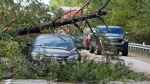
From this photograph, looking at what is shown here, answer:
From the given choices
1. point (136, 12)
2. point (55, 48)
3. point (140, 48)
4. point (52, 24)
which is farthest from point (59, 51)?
point (140, 48)

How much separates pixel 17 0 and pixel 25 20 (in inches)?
30.0

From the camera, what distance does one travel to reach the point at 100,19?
12.5 meters

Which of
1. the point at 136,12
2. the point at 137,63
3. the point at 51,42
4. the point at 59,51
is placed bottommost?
the point at 137,63

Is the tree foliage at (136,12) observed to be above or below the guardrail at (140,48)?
above

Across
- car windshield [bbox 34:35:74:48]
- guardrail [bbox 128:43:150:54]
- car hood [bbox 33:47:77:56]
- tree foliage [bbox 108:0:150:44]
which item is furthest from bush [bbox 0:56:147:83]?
guardrail [bbox 128:43:150:54]

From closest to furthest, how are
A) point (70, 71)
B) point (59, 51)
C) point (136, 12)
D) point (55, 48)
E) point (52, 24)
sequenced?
point (70, 71)
point (52, 24)
point (59, 51)
point (55, 48)
point (136, 12)

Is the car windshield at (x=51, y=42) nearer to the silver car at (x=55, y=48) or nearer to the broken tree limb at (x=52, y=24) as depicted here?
the silver car at (x=55, y=48)

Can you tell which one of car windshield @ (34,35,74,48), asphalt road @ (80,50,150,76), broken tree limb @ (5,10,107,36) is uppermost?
broken tree limb @ (5,10,107,36)

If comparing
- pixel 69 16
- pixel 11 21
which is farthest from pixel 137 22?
pixel 11 21

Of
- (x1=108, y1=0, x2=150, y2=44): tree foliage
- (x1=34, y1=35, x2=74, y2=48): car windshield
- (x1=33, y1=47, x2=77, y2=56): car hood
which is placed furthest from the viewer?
(x1=108, y1=0, x2=150, y2=44): tree foliage

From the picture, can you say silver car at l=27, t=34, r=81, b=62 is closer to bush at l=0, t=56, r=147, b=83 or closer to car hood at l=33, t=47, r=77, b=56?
car hood at l=33, t=47, r=77, b=56

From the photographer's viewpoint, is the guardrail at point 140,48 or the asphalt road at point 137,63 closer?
the asphalt road at point 137,63

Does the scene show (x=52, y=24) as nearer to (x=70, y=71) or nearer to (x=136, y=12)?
(x=70, y=71)

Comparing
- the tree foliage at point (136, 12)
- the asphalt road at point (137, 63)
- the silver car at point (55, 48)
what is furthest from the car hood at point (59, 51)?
the tree foliage at point (136, 12)
